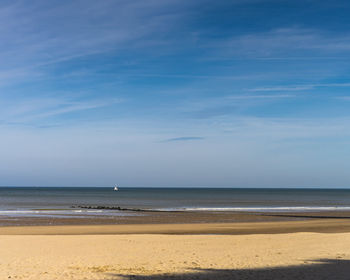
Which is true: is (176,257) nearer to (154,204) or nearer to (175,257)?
(175,257)

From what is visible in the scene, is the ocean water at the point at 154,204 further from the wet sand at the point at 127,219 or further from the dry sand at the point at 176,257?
the dry sand at the point at 176,257

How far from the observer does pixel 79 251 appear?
1747 centimetres

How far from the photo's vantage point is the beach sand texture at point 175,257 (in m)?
12.9

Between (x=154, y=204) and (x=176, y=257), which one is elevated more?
(x=154, y=204)

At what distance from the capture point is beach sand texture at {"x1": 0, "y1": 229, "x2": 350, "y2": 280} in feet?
42.5

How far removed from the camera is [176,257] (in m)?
16.0

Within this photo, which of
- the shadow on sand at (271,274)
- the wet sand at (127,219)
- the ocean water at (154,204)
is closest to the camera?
the shadow on sand at (271,274)

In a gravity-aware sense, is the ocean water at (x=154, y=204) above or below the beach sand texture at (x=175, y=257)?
above

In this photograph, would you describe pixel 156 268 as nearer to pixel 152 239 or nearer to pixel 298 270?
pixel 298 270

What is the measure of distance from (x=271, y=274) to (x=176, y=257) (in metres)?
4.12

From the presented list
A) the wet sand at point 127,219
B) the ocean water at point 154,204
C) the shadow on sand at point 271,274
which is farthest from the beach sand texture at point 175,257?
the ocean water at point 154,204

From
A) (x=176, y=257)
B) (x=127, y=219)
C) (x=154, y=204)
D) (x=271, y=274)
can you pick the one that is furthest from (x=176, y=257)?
(x=154, y=204)

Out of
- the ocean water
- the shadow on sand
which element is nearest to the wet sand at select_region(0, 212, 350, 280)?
the shadow on sand

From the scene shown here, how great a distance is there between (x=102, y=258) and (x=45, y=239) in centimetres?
625
